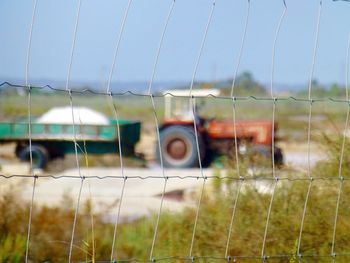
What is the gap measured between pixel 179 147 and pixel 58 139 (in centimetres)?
247

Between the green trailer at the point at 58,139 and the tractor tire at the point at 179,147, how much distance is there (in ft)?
3.30

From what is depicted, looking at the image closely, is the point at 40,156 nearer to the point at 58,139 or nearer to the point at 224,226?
the point at 58,139

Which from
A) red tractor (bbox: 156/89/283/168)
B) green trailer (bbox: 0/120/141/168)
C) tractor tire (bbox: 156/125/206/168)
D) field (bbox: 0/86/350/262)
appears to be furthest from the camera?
green trailer (bbox: 0/120/141/168)

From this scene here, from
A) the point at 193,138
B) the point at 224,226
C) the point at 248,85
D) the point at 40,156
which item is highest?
the point at 248,85

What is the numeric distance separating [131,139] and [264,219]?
12742mm

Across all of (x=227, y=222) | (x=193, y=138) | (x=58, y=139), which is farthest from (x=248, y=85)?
(x=227, y=222)

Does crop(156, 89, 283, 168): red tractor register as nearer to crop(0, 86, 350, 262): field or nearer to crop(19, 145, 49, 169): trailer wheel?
crop(19, 145, 49, 169): trailer wheel

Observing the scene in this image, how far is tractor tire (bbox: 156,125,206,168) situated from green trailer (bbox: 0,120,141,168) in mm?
1006

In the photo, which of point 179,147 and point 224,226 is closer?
point 224,226

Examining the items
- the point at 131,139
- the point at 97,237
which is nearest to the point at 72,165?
the point at 131,139

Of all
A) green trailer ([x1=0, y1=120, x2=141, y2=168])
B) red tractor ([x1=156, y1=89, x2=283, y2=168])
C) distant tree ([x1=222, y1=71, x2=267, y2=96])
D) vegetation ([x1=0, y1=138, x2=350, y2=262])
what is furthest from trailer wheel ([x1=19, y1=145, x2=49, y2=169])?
vegetation ([x1=0, y1=138, x2=350, y2=262])

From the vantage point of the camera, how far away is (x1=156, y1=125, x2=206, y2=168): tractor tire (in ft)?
53.6

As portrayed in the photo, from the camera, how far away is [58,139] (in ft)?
54.0

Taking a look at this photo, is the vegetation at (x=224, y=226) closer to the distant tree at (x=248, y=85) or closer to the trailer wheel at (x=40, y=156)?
the distant tree at (x=248, y=85)
